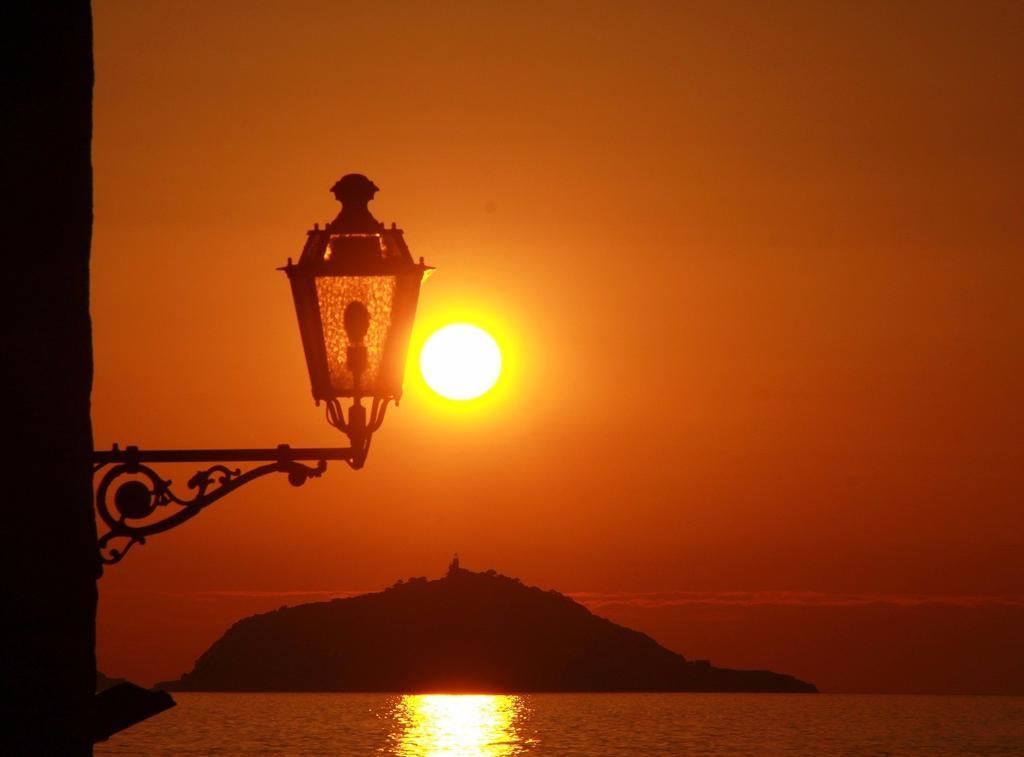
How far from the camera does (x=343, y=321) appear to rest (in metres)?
7.64

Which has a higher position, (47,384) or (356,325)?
(356,325)

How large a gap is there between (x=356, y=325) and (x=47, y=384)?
164cm

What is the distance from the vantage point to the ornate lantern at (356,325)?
25.0 feet

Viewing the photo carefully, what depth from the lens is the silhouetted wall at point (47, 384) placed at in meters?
6.03

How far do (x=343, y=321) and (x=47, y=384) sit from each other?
5.37ft

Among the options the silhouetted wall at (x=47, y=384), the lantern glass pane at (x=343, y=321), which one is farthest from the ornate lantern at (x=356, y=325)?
the silhouetted wall at (x=47, y=384)

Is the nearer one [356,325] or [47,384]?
[47,384]

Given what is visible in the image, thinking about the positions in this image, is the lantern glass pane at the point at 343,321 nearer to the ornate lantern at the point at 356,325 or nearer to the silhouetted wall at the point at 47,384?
the ornate lantern at the point at 356,325

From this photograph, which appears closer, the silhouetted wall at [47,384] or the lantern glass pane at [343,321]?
the silhouetted wall at [47,384]

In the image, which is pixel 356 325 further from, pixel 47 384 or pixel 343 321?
pixel 47 384

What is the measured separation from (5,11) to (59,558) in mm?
1808

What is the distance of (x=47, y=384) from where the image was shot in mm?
6266

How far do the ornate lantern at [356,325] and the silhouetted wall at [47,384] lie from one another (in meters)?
1.12

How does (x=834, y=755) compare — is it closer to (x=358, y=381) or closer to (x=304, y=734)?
(x=304, y=734)
